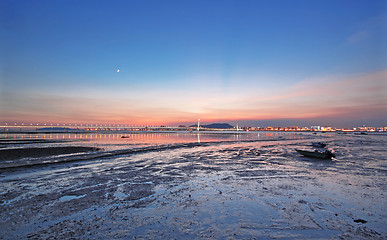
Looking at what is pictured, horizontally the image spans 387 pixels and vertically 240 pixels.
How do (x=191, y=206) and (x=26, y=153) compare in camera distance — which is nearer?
(x=191, y=206)

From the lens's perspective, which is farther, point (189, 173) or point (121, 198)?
point (189, 173)

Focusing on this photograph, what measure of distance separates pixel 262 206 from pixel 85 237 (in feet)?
19.3

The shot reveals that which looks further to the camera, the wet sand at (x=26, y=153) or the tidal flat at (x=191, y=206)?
the wet sand at (x=26, y=153)

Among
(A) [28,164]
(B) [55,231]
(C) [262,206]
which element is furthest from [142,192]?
(A) [28,164]

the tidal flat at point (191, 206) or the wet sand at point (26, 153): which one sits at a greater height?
the tidal flat at point (191, 206)

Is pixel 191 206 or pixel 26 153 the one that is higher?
pixel 191 206

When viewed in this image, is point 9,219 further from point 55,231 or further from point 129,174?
point 129,174

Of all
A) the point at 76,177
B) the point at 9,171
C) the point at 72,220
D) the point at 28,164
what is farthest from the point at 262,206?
the point at 28,164

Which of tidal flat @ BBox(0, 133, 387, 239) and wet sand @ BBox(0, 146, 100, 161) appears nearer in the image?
tidal flat @ BBox(0, 133, 387, 239)

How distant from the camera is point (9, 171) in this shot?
13430mm

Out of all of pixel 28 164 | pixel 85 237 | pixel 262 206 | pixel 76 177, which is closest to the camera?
pixel 85 237

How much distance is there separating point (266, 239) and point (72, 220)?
18.6 ft

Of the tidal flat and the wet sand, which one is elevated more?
the tidal flat

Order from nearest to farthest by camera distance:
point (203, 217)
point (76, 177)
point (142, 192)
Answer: point (203, 217) → point (142, 192) → point (76, 177)
